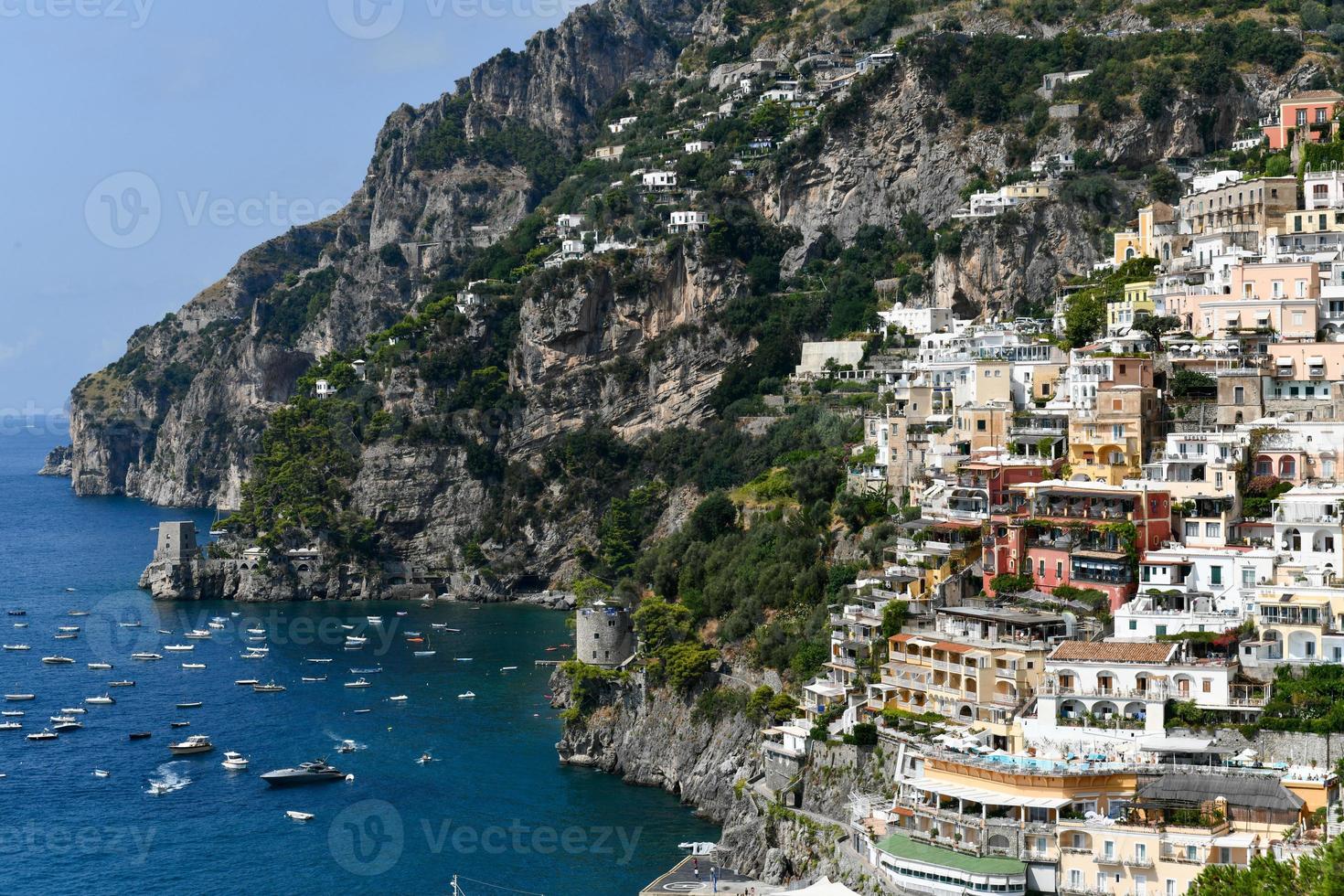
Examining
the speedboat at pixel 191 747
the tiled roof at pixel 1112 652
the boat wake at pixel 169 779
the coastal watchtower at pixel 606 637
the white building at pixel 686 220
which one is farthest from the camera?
the white building at pixel 686 220

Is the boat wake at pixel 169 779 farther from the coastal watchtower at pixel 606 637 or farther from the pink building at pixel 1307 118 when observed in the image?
the pink building at pixel 1307 118

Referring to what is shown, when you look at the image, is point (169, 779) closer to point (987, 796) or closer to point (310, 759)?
point (310, 759)

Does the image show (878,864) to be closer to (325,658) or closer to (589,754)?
(589,754)

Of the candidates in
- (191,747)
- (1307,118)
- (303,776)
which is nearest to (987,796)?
(303,776)

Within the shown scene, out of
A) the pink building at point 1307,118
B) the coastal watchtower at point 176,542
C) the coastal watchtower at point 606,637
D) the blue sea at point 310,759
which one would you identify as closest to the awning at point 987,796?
the blue sea at point 310,759

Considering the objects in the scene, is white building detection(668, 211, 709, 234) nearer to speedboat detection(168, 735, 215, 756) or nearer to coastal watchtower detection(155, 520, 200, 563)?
coastal watchtower detection(155, 520, 200, 563)

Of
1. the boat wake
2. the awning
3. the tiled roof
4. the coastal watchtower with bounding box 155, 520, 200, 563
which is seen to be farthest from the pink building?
the coastal watchtower with bounding box 155, 520, 200, 563
